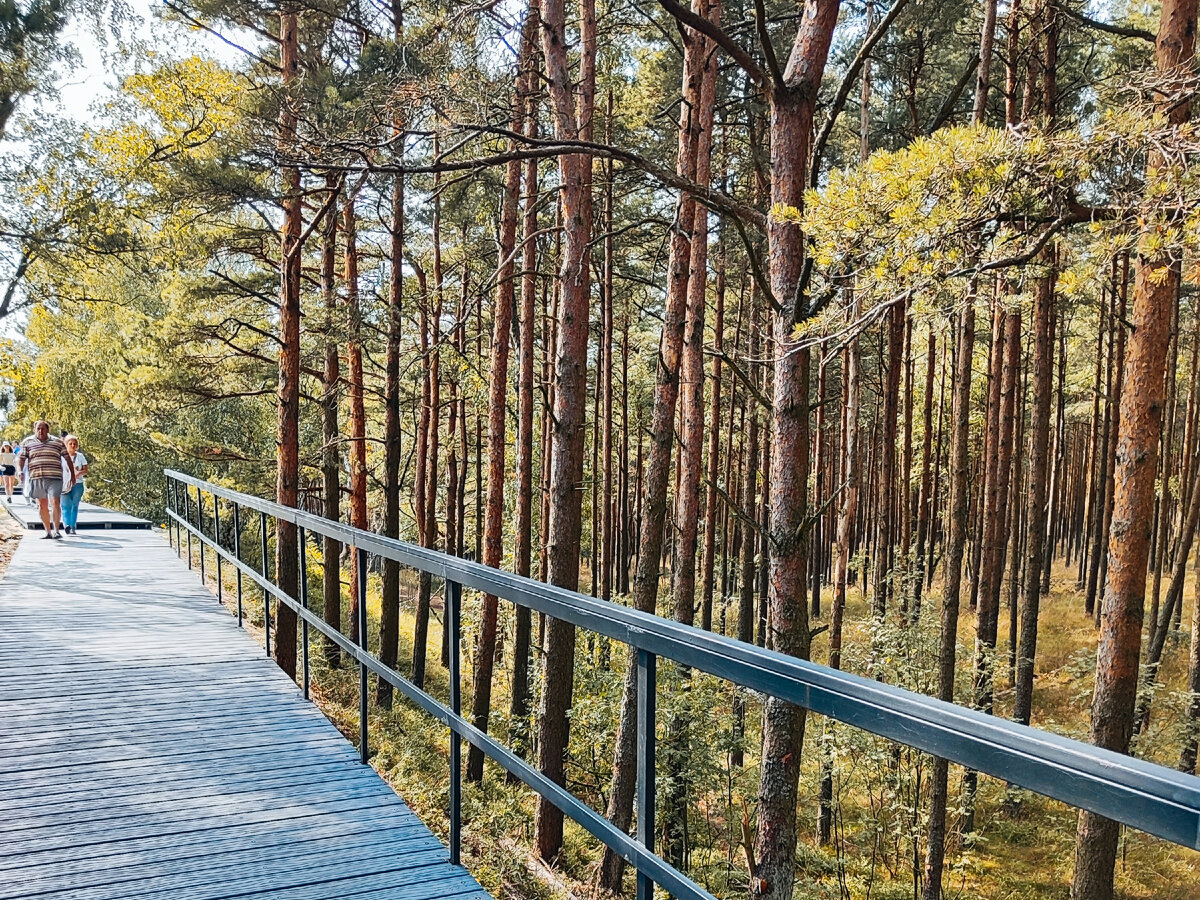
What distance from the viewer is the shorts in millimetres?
12587

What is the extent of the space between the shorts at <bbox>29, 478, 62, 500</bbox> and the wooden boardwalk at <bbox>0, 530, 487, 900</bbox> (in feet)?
24.1

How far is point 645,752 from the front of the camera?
1.85 m

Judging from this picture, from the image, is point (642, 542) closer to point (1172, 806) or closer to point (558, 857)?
point (558, 857)

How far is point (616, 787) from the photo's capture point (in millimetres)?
9078

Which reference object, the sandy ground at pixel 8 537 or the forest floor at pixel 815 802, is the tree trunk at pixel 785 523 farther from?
the sandy ground at pixel 8 537

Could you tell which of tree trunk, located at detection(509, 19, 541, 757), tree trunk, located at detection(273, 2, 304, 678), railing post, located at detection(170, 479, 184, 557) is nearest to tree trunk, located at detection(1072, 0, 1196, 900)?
tree trunk, located at detection(509, 19, 541, 757)

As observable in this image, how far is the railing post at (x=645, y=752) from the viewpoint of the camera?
6.02ft

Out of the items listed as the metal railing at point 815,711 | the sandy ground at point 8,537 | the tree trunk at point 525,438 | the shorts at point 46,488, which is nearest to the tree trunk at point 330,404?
the tree trunk at point 525,438

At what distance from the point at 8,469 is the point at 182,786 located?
21.7m

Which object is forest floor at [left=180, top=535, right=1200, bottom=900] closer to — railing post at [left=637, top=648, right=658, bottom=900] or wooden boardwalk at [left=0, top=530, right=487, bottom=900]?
wooden boardwalk at [left=0, top=530, right=487, bottom=900]

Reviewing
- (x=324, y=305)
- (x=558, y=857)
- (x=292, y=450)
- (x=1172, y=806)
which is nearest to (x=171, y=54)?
(x=324, y=305)

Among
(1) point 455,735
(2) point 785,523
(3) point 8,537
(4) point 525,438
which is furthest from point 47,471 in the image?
(1) point 455,735

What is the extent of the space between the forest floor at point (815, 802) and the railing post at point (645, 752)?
7698 millimetres

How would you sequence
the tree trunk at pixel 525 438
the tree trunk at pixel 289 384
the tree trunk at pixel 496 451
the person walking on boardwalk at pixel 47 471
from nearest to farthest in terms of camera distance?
the tree trunk at pixel 289 384 → the person walking on boardwalk at pixel 47 471 → the tree trunk at pixel 496 451 → the tree trunk at pixel 525 438
